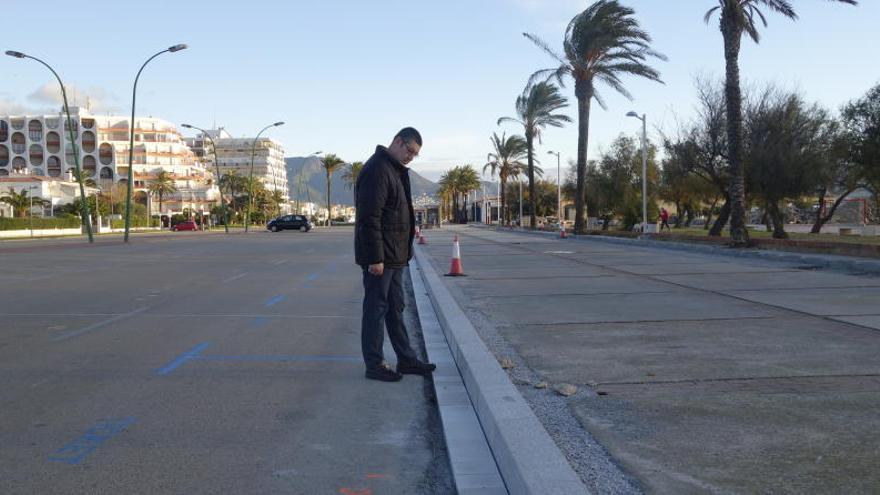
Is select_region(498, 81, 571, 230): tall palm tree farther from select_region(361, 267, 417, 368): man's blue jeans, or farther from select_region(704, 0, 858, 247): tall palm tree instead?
select_region(361, 267, 417, 368): man's blue jeans

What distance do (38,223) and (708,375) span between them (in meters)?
65.5

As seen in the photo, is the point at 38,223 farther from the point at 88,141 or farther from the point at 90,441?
A: the point at 88,141

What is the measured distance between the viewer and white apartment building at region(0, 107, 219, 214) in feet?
397

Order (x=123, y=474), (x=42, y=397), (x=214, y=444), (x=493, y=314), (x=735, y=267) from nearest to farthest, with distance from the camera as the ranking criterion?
(x=123, y=474), (x=214, y=444), (x=42, y=397), (x=493, y=314), (x=735, y=267)

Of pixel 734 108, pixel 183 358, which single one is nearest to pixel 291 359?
pixel 183 358

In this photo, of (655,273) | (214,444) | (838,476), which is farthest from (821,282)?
(214,444)

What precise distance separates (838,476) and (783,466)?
0.23 metres

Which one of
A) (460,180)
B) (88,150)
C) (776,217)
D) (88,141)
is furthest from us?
(88,141)

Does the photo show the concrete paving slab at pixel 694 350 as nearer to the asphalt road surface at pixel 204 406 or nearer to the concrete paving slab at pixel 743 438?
the concrete paving slab at pixel 743 438

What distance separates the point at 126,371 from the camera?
6340 mm

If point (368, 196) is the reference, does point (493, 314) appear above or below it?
below

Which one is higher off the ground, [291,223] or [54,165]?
[54,165]

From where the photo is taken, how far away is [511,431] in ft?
12.8

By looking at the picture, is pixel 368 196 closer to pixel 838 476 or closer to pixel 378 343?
pixel 378 343
